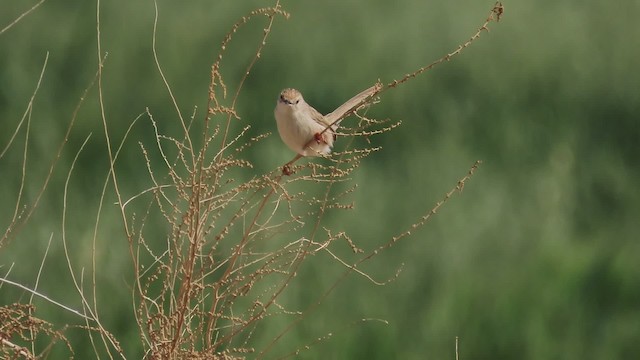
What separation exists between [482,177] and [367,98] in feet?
8.78

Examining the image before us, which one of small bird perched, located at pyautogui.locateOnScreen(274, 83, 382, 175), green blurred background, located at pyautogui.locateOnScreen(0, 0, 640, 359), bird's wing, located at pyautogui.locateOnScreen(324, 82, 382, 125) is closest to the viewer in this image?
bird's wing, located at pyautogui.locateOnScreen(324, 82, 382, 125)

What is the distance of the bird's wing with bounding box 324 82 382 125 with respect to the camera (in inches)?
112

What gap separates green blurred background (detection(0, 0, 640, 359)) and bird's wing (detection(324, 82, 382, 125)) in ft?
5.64

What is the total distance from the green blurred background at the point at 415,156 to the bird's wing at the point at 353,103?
1.72m

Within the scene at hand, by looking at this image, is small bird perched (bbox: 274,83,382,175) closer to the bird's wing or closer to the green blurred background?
the bird's wing

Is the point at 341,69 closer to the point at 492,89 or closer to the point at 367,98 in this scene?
the point at 492,89

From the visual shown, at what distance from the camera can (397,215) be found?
17.7 feet

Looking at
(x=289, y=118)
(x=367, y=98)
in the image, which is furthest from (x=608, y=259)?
(x=367, y=98)

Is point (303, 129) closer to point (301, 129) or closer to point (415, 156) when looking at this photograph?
point (301, 129)

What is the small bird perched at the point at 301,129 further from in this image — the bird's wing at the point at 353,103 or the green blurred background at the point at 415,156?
the green blurred background at the point at 415,156

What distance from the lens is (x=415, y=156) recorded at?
550 cm

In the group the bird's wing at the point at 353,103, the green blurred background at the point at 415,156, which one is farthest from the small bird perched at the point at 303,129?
the green blurred background at the point at 415,156

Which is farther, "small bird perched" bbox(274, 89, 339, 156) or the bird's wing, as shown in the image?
"small bird perched" bbox(274, 89, 339, 156)

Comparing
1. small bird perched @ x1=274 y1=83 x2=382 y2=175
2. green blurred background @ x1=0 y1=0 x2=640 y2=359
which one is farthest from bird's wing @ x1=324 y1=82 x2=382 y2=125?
green blurred background @ x1=0 y1=0 x2=640 y2=359
